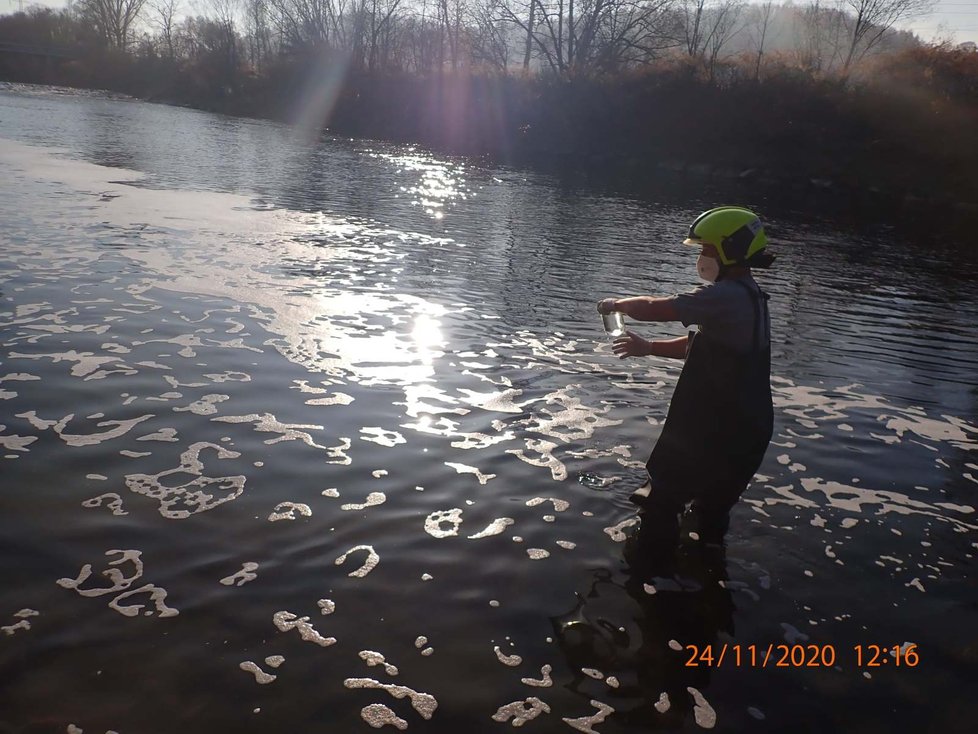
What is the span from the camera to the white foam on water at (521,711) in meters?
3.79

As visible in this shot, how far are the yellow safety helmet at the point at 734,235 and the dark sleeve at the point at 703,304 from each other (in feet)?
0.76

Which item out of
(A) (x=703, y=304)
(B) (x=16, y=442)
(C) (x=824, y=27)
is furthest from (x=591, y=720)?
(C) (x=824, y=27)

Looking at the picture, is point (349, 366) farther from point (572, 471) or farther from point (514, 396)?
point (572, 471)

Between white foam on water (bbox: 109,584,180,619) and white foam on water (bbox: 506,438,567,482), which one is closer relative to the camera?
white foam on water (bbox: 109,584,180,619)

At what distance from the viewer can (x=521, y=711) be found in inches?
151

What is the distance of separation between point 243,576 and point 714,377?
10.7ft

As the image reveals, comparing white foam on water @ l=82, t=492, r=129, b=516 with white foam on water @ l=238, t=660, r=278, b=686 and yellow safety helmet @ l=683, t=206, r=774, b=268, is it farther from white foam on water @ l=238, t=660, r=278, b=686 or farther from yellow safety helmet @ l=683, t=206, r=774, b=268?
yellow safety helmet @ l=683, t=206, r=774, b=268

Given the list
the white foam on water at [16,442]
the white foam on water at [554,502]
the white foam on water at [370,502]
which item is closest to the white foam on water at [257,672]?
the white foam on water at [370,502]

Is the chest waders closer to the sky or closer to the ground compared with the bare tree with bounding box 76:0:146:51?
closer to the ground

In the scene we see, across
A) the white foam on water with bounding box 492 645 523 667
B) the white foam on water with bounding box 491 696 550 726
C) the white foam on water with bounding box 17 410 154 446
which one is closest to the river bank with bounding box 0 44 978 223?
the white foam on water with bounding box 17 410 154 446

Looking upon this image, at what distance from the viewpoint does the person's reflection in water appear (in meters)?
3.99

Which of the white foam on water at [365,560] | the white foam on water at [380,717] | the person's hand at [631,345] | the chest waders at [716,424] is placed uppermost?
the person's hand at [631,345]
